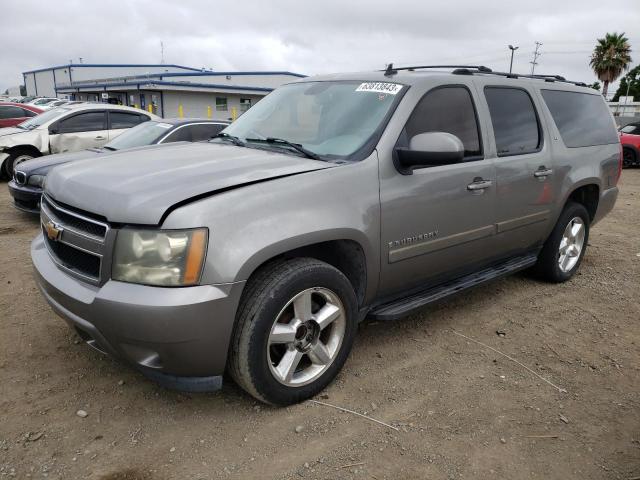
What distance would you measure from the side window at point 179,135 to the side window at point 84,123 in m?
3.55

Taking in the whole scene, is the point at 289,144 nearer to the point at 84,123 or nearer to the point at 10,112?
the point at 84,123

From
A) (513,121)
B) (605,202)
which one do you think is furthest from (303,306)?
(605,202)

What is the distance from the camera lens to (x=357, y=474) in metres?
2.36

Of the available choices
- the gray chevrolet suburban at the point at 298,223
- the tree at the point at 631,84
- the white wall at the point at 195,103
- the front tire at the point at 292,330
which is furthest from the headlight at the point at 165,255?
the tree at the point at 631,84

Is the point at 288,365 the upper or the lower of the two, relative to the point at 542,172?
lower

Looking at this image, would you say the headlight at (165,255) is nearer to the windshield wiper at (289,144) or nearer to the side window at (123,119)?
the windshield wiper at (289,144)

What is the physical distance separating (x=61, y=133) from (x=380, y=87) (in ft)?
28.2

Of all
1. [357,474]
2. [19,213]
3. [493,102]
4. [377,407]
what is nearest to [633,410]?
[377,407]

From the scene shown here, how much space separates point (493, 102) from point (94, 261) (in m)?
2.98

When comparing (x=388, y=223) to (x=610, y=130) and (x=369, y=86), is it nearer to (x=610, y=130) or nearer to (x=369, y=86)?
(x=369, y=86)

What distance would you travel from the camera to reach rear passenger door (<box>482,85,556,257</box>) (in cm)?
381

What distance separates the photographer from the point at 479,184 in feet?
11.7

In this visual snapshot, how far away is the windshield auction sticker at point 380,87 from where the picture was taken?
330cm

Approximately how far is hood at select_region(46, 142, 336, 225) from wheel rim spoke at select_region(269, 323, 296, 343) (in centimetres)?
76
